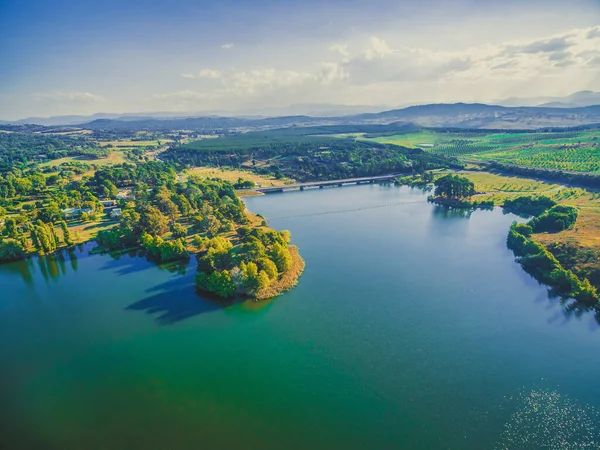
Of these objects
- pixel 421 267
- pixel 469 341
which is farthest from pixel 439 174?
pixel 469 341

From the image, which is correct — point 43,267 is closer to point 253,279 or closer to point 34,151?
point 253,279

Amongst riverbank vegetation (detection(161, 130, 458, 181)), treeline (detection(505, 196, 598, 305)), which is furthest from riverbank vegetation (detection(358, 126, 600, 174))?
treeline (detection(505, 196, 598, 305))

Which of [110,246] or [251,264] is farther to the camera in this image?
[110,246]

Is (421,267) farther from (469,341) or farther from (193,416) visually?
(193,416)

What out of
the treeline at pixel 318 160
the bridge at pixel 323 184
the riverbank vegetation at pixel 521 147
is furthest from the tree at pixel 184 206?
the riverbank vegetation at pixel 521 147

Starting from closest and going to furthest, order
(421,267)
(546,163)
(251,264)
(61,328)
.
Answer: (61,328)
(251,264)
(421,267)
(546,163)

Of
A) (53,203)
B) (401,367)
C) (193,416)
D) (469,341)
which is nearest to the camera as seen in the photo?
(193,416)

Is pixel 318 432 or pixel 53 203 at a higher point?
pixel 53 203
